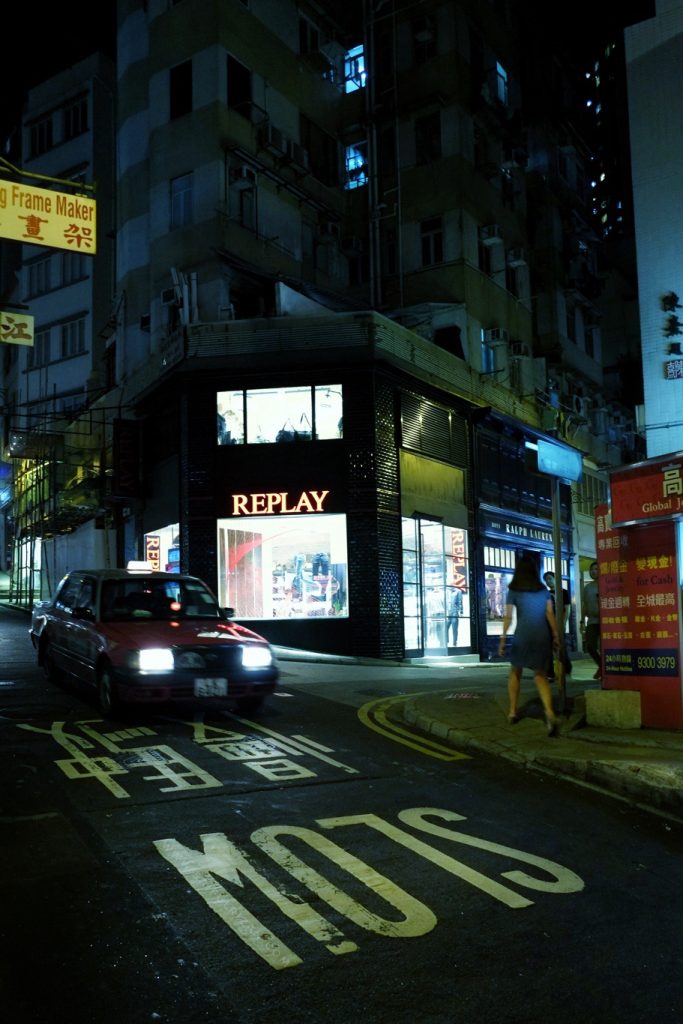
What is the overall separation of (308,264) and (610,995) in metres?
23.7

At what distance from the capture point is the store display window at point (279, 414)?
20.2 meters

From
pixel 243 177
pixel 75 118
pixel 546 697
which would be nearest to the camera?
pixel 546 697

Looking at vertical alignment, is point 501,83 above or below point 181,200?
above

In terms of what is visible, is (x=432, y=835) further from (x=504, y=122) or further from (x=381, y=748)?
(x=504, y=122)

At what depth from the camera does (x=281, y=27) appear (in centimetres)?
2456

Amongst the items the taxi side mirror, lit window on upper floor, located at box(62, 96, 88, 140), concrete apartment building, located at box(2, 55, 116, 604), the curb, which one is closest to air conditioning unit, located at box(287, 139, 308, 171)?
concrete apartment building, located at box(2, 55, 116, 604)

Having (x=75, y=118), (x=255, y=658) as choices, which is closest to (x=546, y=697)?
(x=255, y=658)

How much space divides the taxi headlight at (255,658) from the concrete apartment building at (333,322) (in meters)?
9.78

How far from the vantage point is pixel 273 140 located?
23.3 meters

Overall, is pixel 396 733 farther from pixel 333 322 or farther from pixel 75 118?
pixel 75 118

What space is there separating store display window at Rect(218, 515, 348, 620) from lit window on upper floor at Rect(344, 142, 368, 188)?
12560 mm

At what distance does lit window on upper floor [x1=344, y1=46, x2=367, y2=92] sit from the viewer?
27.1m

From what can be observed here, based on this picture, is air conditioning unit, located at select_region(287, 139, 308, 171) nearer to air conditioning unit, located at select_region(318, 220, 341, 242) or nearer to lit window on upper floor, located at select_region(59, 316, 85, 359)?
air conditioning unit, located at select_region(318, 220, 341, 242)

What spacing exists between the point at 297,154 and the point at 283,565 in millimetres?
11816
